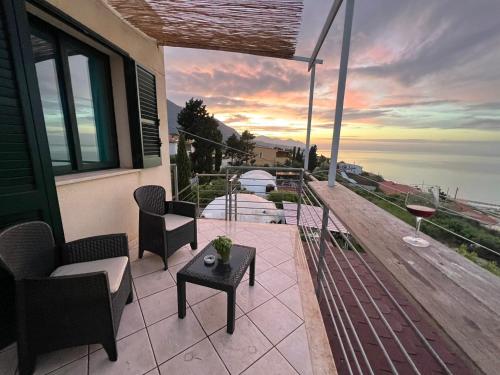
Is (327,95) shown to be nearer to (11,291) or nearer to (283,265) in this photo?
(283,265)

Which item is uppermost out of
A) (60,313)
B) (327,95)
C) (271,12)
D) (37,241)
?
(271,12)

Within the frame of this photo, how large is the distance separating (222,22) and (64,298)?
7.84 feet

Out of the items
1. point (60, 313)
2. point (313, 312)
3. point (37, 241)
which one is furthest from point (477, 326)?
point (37, 241)

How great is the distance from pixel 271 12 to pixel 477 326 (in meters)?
2.22

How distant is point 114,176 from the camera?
7.06 feet

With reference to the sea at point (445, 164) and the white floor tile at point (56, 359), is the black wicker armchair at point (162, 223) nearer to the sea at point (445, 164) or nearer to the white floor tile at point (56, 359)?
the white floor tile at point (56, 359)

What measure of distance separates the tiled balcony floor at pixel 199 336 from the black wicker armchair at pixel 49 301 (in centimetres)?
14

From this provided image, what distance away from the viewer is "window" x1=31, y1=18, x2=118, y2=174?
1.70m

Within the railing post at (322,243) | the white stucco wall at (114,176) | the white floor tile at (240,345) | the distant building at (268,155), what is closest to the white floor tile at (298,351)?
the white floor tile at (240,345)

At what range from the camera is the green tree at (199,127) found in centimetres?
1670

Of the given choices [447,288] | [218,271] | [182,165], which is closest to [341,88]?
[447,288]

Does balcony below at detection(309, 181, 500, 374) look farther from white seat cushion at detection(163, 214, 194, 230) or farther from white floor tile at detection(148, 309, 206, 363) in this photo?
white seat cushion at detection(163, 214, 194, 230)

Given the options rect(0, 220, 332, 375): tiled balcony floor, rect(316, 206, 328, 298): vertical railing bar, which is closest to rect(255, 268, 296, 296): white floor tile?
rect(0, 220, 332, 375): tiled balcony floor

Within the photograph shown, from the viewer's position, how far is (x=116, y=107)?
2.35 meters
